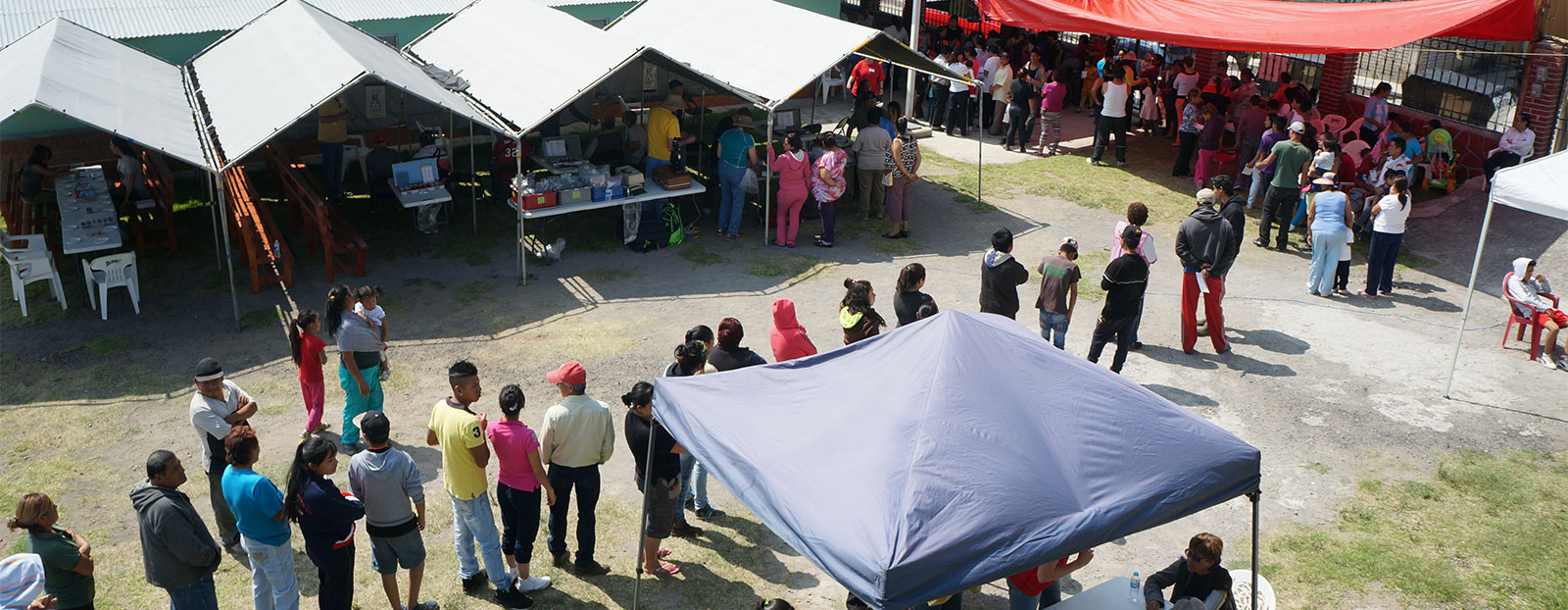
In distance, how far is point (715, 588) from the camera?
636 centimetres

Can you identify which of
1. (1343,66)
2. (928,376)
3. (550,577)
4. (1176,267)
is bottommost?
(550,577)

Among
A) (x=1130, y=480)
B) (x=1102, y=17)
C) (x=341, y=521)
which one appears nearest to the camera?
(x=1130, y=480)

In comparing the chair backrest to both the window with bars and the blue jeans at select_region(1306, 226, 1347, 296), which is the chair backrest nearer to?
Result: the blue jeans at select_region(1306, 226, 1347, 296)

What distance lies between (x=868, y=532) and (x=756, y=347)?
5.50m

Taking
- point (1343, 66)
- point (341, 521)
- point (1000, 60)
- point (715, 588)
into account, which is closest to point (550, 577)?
point (715, 588)

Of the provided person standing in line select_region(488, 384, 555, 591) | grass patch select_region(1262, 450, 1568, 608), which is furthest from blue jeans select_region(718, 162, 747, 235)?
grass patch select_region(1262, 450, 1568, 608)

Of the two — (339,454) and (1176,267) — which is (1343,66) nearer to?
(1176,267)

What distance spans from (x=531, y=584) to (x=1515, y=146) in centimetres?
1264

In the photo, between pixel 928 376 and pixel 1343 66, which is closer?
pixel 928 376

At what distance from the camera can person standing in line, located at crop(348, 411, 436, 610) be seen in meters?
5.30

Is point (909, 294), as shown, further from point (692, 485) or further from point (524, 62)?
point (524, 62)

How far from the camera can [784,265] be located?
38.8 feet

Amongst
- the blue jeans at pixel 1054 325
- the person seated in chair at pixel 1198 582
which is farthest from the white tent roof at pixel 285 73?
the person seated in chair at pixel 1198 582

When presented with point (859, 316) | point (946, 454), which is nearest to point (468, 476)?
point (946, 454)
